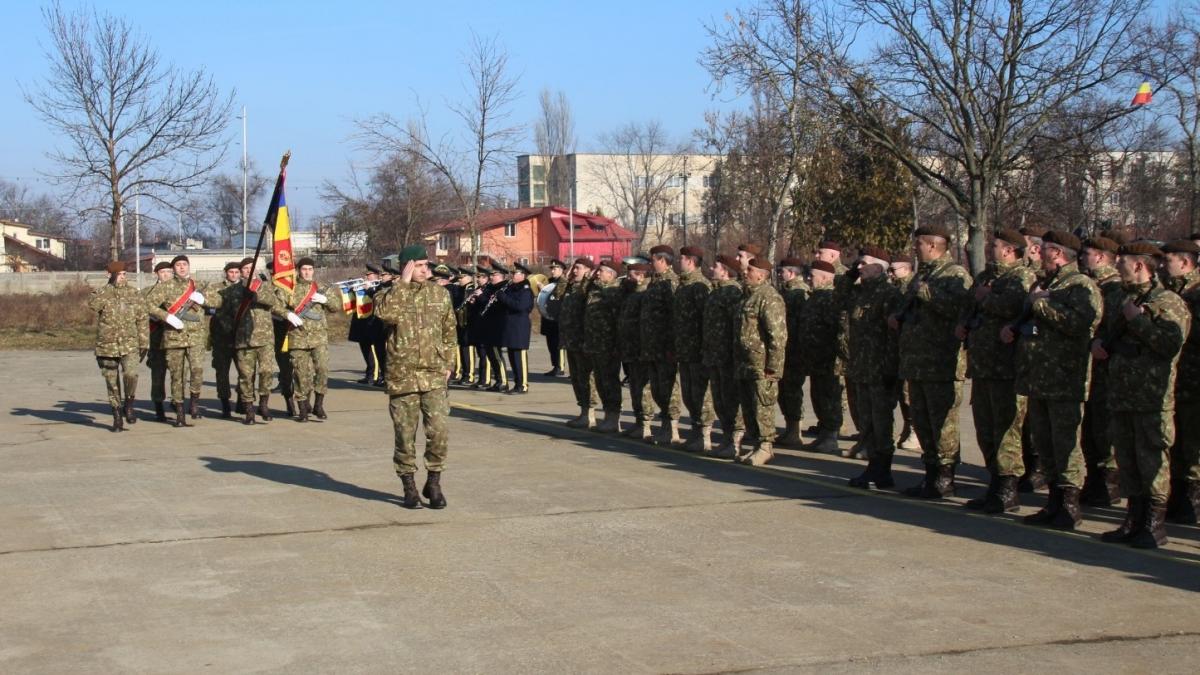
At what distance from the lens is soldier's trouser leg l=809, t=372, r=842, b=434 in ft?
42.4

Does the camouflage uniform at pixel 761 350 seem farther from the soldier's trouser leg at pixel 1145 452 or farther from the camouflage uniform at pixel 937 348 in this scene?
the soldier's trouser leg at pixel 1145 452

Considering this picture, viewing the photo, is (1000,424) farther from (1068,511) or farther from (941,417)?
(1068,511)

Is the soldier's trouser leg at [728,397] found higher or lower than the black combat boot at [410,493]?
higher

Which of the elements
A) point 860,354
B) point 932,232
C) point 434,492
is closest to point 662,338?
point 860,354

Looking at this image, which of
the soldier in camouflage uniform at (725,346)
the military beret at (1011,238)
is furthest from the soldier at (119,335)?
the military beret at (1011,238)

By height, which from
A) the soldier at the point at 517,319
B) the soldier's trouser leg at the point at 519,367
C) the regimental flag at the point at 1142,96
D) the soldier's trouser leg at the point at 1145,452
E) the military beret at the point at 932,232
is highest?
the regimental flag at the point at 1142,96

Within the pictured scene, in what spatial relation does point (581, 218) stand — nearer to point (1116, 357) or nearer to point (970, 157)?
point (970, 157)

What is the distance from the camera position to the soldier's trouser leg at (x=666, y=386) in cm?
1338

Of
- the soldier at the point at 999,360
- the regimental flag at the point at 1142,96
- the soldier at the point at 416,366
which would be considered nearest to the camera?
the soldier at the point at 999,360

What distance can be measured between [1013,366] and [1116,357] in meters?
1.01

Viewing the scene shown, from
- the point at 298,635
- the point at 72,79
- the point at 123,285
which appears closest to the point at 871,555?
the point at 298,635

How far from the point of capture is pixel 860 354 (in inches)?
428

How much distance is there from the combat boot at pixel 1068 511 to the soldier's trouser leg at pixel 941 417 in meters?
1.25

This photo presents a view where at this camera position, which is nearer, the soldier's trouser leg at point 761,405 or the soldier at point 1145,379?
the soldier at point 1145,379
